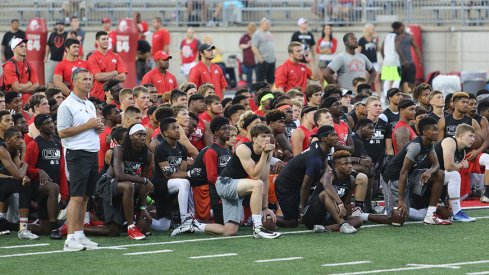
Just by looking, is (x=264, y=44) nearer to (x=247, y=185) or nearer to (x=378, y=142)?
(x=378, y=142)

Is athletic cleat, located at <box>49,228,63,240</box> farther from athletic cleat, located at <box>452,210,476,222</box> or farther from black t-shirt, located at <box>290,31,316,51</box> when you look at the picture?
black t-shirt, located at <box>290,31,316,51</box>

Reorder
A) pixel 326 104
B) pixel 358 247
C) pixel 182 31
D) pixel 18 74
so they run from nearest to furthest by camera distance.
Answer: pixel 358 247
pixel 326 104
pixel 18 74
pixel 182 31

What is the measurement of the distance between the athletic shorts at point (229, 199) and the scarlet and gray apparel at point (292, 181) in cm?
68

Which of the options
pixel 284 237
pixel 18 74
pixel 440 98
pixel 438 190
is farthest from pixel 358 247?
pixel 18 74

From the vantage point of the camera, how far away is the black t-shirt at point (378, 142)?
16781mm

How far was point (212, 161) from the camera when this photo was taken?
1469cm

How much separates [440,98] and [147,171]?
192 inches

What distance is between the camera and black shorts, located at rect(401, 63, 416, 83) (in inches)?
1109

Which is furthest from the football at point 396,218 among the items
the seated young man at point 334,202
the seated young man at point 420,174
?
the seated young man at point 334,202

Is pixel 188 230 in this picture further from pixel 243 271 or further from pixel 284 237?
pixel 243 271

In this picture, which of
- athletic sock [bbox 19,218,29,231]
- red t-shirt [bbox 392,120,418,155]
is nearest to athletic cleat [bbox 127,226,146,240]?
athletic sock [bbox 19,218,29,231]

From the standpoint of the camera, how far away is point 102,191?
46.2ft

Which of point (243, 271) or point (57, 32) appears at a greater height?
point (57, 32)

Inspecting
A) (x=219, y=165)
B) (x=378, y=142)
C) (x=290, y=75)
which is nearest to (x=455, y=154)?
(x=378, y=142)
